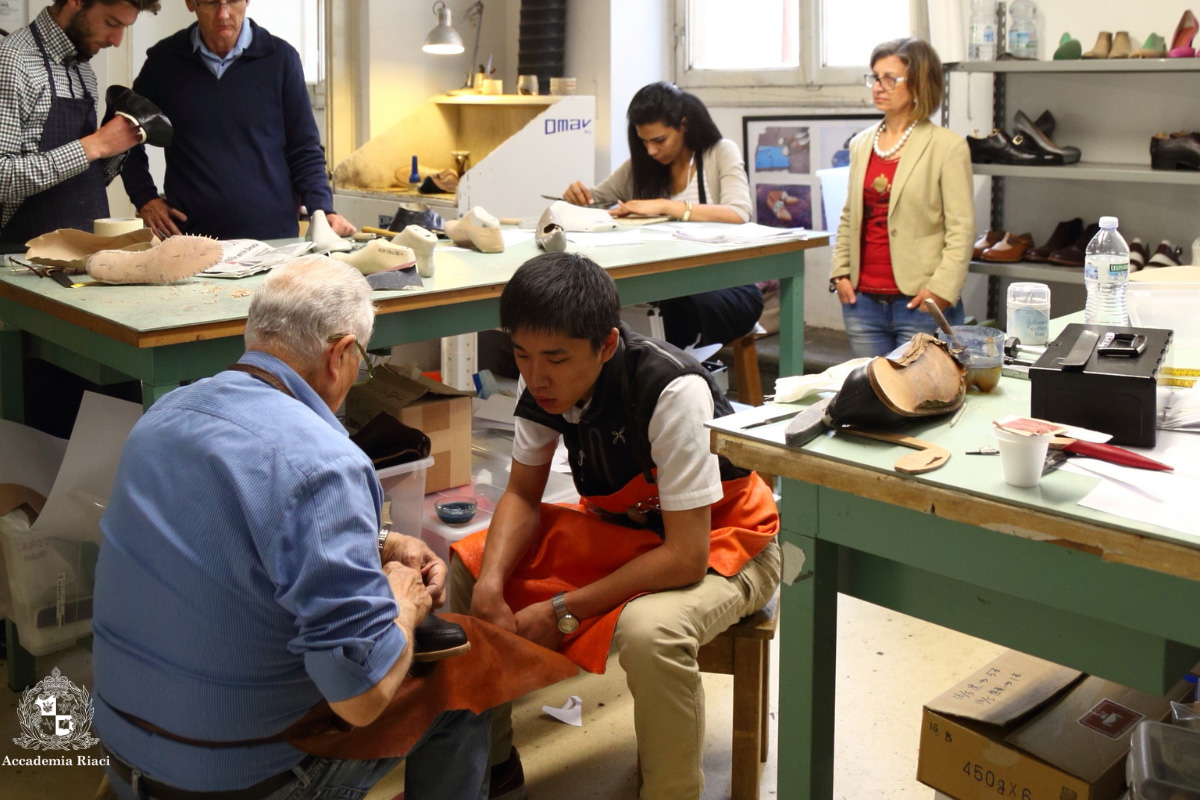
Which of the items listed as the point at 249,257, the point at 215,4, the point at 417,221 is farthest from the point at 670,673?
the point at 215,4

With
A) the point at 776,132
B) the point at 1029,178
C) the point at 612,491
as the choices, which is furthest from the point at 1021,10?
the point at 612,491

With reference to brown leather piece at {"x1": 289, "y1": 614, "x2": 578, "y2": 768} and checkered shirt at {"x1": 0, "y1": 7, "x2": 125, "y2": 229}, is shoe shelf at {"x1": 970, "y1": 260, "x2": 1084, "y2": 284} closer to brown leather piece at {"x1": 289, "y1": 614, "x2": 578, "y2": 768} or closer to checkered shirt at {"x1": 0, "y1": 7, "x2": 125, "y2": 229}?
brown leather piece at {"x1": 289, "y1": 614, "x2": 578, "y2": 768}

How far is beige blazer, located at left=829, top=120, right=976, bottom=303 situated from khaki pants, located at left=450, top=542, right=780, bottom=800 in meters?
2.06

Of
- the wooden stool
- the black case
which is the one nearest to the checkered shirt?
the wooden stool

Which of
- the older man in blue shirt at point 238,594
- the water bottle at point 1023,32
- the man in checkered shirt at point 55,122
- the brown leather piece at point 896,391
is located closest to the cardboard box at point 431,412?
the man in checkered shirt at point 55,122

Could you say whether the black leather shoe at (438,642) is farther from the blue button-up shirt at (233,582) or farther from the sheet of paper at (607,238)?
the sheet of paper at (607,238)

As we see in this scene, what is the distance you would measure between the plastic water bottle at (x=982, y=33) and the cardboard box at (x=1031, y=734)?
2.84 meters

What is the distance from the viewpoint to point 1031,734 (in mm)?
1656

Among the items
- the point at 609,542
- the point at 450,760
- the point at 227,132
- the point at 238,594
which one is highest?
the point at 227,132

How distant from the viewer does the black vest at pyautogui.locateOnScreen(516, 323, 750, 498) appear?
183cm

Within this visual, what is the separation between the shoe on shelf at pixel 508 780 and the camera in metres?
2.00

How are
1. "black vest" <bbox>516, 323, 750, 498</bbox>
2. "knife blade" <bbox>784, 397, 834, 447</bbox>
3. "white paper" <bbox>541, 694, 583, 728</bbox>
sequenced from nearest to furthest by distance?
"knife blade" <bbox>784, 397, 834, 447</bbox> < "black vest" <bbox>516, 323, 750, 498</bbox> < "white paper" <bbox>541, 694, 583, 728</bbox>

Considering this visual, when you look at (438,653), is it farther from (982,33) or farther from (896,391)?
(982,33)

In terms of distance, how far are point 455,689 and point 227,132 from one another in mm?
2382
